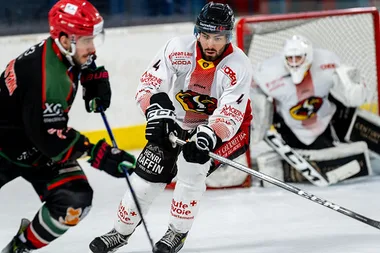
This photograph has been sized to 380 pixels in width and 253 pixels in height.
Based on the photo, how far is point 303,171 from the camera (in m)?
4.76

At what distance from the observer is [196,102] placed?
136 inches

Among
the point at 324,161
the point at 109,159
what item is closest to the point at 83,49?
the point at 109,159

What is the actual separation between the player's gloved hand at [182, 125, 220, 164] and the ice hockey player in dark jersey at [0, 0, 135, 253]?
24 cm

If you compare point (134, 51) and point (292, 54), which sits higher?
point (292, 54)

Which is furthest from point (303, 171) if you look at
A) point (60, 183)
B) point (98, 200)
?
point (60, 183)

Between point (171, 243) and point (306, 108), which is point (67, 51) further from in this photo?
point (306, 108)

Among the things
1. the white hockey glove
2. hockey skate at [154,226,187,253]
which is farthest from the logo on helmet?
the white hockey glove

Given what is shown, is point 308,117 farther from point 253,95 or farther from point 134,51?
point 134,51

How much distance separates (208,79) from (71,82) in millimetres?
626

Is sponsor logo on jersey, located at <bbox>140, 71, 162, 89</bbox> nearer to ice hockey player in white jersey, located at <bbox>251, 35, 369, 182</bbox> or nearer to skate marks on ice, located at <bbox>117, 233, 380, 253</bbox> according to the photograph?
skate marks on ice, located at <bbox>117, 233, 380, 253</bbox>

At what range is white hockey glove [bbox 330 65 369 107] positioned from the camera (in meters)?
4.80

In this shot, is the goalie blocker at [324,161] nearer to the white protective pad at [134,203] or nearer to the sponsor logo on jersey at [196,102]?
the sponsor logo on jersey at [196,102]

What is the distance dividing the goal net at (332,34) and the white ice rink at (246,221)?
2.85 ft

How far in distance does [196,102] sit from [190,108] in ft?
0.13
